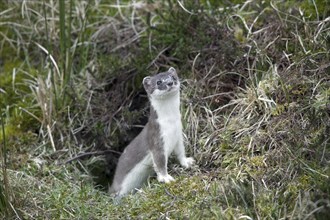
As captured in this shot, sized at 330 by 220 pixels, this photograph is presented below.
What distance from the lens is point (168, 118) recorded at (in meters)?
6.60

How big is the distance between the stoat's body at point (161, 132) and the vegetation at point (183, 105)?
18cm

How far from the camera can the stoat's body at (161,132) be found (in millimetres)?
6484

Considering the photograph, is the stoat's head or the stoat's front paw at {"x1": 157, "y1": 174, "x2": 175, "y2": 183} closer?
the stoat's head

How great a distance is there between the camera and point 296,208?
17.0 feet

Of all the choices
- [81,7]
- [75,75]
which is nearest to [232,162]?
[75,75]

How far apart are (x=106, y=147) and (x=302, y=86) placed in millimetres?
2156

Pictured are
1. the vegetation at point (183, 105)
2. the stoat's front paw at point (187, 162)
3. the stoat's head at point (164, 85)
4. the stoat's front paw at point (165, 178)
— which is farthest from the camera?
the stoat's front paw at point (187, 162)

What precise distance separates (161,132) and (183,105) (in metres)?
0.73

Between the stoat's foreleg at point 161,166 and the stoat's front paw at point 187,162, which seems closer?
the stoat's foreleg at point 161,166

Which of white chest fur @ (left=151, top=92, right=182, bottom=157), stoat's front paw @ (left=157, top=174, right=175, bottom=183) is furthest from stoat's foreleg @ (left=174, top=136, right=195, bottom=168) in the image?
stoat's front paw @ (left=157, top=174, right=175, bottom=183)

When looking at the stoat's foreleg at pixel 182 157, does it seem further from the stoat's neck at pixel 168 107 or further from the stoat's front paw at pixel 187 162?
the stoat's neck at pixel 168 107

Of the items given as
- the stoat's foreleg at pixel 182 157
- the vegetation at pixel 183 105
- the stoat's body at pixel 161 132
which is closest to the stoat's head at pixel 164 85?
the stoat's body at pixel 161 132

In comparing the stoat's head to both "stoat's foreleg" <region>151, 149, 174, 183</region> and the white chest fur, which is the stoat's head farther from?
"stoat's foreleg" <region>151, 149, 174, 183</region>

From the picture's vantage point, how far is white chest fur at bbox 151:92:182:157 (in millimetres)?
6578
